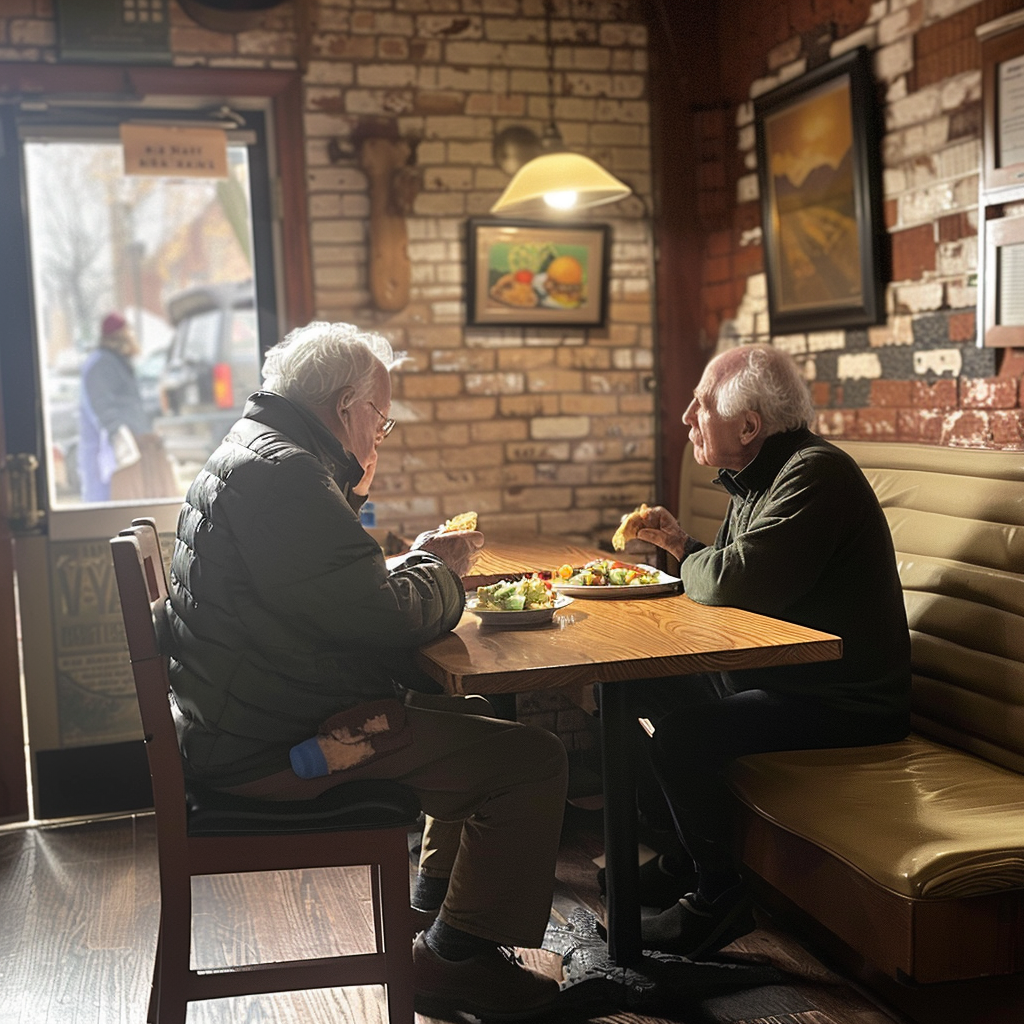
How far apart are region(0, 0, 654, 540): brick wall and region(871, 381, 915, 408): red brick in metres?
1.15

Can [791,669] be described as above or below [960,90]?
below

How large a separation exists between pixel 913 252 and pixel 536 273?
1.49 m

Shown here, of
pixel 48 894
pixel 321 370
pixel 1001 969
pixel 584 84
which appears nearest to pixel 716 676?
pixel 1001 969

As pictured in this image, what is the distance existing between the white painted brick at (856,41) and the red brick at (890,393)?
103 centimetres

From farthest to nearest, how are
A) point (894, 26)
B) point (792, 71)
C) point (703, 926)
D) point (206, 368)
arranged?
point (206, 368) → point (792, 71) → point (894, 26) → point (703, 926)

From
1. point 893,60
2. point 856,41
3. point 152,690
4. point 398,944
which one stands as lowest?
point 398,944

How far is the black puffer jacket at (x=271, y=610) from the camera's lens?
2.21m

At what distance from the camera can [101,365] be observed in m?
4.43

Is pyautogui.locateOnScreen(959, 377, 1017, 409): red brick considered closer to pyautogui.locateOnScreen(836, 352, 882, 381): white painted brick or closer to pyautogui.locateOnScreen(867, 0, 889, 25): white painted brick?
pyautogui.locateOnScreen(836, 352, 882, 381): white painted brick

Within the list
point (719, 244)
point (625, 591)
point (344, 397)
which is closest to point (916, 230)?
point (719, 244)

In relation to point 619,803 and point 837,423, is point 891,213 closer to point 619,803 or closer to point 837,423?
point 837,423

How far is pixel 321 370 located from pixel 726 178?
102 inches

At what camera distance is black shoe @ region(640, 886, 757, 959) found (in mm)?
2783

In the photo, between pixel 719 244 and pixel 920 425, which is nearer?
pixel 920 425
